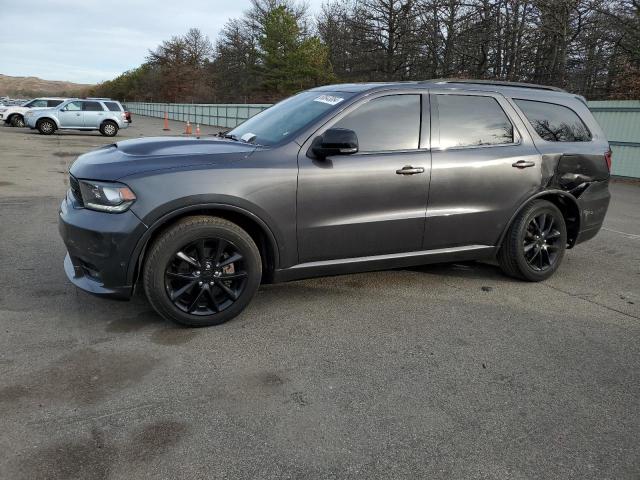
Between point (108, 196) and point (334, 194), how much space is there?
1.57m

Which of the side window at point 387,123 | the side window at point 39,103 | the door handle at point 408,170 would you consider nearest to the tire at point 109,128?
the side window at point 39,103

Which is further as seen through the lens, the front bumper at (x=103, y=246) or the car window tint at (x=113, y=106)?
the car window tint at (x=113, y=106)

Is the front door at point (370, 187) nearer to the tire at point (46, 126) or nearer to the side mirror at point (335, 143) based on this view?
the side mirror at point (335, 143)

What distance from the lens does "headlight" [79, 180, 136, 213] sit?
11.0ft

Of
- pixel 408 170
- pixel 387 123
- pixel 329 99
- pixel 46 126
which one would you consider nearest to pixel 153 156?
pixel 329 99

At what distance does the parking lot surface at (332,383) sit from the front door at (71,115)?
21.7 m

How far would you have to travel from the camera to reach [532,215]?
4.75 metres

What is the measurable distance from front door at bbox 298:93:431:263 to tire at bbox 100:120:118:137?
23238 millimetres

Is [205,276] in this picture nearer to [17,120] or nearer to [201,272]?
[201,272]

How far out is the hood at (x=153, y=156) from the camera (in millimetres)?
3424

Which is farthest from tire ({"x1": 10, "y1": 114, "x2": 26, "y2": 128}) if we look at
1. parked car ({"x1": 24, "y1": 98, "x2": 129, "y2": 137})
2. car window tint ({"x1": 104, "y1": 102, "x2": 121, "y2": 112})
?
car window tint ({"x1": 104, "y1": 102, "x2": 121, "y2": 112})

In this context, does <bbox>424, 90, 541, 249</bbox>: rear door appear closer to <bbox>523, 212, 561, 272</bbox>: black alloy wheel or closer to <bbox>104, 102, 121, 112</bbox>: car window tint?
<bbox>523, 212, 561, 272</bbox>: black alloy wheel

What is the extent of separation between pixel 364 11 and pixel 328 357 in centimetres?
3736

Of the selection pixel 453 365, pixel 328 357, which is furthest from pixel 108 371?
pixel 453 365
